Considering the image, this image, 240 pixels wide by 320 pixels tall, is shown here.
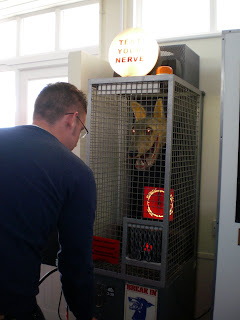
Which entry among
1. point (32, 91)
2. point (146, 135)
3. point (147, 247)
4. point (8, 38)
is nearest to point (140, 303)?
point (147, 247)

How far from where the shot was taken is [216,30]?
238cm

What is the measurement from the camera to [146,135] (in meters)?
1.89

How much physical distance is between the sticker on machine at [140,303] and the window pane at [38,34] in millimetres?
2301

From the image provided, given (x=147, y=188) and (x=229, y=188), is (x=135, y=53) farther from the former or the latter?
(x=229, y=188)

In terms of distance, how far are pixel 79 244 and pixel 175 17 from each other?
2026 millimetres

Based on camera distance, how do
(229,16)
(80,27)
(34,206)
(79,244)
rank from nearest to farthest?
(34,206)
(79,244)
(229,16)
(80,27)

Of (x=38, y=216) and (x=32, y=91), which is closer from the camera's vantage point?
(x=38, y=216)

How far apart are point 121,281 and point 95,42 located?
205cm

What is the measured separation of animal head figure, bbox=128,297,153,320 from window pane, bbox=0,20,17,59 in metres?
2.62

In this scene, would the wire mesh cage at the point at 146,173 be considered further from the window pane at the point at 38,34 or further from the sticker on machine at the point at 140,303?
the window pane at the point at 38,34

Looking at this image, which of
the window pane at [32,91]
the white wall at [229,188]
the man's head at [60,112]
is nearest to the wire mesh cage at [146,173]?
the white wall at [229,188]

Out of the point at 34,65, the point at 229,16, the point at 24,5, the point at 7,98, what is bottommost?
the point at 7,98

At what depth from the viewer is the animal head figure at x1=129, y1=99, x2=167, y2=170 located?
6.03 feet

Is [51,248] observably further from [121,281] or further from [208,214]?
[208,214]
